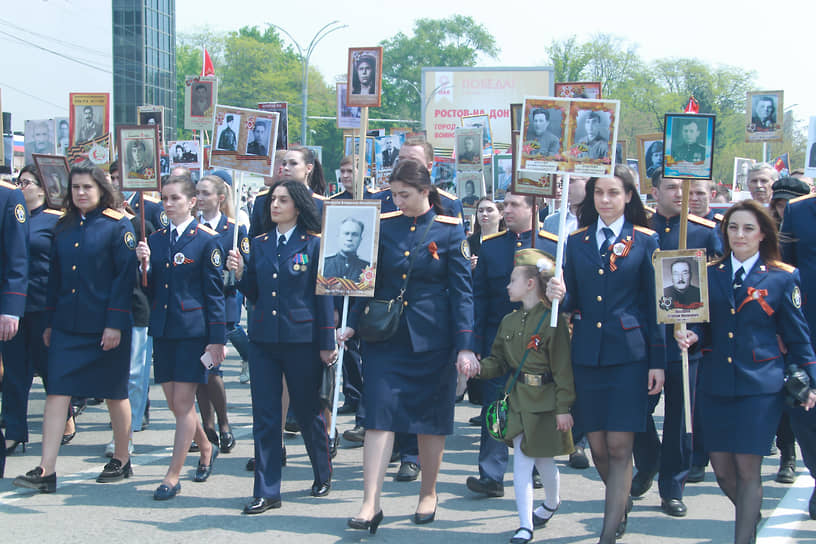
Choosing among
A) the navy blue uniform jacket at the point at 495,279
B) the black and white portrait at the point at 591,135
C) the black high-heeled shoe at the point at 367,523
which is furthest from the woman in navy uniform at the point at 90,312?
the black and white portrait at the point at 591,135

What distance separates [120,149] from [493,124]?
57.8 feet

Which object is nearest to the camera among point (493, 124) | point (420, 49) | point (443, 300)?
point (443, 300)

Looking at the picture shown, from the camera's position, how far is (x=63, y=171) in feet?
24.2

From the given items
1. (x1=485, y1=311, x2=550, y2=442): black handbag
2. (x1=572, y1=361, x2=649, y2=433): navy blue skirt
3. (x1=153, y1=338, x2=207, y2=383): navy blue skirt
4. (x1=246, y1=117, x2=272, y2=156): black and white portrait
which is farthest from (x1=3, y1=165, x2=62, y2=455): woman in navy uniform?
(x1=572, y1=361, x2=649, y2=433): navy blue skirt

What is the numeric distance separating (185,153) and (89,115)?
104 inches

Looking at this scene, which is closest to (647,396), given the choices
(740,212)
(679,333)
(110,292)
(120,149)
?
(679,333)

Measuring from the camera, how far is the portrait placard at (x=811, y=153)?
813 centimetres

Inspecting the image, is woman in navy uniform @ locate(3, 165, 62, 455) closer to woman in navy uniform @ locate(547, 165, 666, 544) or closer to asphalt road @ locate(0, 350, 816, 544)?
asphalt road @ locate(0, 350, 816, 544)

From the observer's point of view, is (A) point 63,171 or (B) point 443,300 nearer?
(B) point 443,300

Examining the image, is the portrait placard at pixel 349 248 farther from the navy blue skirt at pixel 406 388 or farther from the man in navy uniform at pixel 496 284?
the man in navy uniform at pixel 496 284

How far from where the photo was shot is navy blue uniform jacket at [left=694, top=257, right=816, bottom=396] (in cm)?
483

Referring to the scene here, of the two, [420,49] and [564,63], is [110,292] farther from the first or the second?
[420,49]

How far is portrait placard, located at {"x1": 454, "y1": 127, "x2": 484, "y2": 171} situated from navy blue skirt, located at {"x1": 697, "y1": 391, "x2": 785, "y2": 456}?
5.68 m

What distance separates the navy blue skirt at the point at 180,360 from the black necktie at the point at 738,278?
3.36 metres
